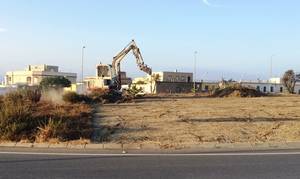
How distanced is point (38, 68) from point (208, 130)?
157341 mm

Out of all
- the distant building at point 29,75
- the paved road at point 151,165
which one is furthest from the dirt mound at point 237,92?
the distant building at point 29,75

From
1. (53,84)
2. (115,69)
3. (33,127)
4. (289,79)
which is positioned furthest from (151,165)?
(289,79)

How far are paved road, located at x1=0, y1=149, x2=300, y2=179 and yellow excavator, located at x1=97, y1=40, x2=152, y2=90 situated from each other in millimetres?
37289

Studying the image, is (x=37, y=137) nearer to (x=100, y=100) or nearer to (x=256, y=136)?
(x=256, y=136)

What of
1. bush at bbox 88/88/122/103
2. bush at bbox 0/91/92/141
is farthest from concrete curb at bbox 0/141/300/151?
bush at bbox 88/88/122/103

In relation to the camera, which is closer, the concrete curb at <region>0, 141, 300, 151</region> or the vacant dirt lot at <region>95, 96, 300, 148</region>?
the concrete curb at <region>0, 141, 300, 151</region>

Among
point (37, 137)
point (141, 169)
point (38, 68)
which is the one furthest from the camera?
point (38, 68)

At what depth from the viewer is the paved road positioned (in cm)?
954

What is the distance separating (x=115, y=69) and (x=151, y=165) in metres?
Result: 43.0

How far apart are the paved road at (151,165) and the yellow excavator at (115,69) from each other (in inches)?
1468

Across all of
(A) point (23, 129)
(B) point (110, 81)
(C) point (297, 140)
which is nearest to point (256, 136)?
(C) point (297, 140)

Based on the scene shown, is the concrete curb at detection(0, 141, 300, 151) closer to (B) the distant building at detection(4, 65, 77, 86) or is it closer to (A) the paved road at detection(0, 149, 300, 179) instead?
(A) the paved road at detection(0, 149, 300, 179)

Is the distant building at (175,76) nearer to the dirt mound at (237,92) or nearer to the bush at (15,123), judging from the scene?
the dirt mound at (237,92)

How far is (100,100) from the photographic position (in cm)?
4091
